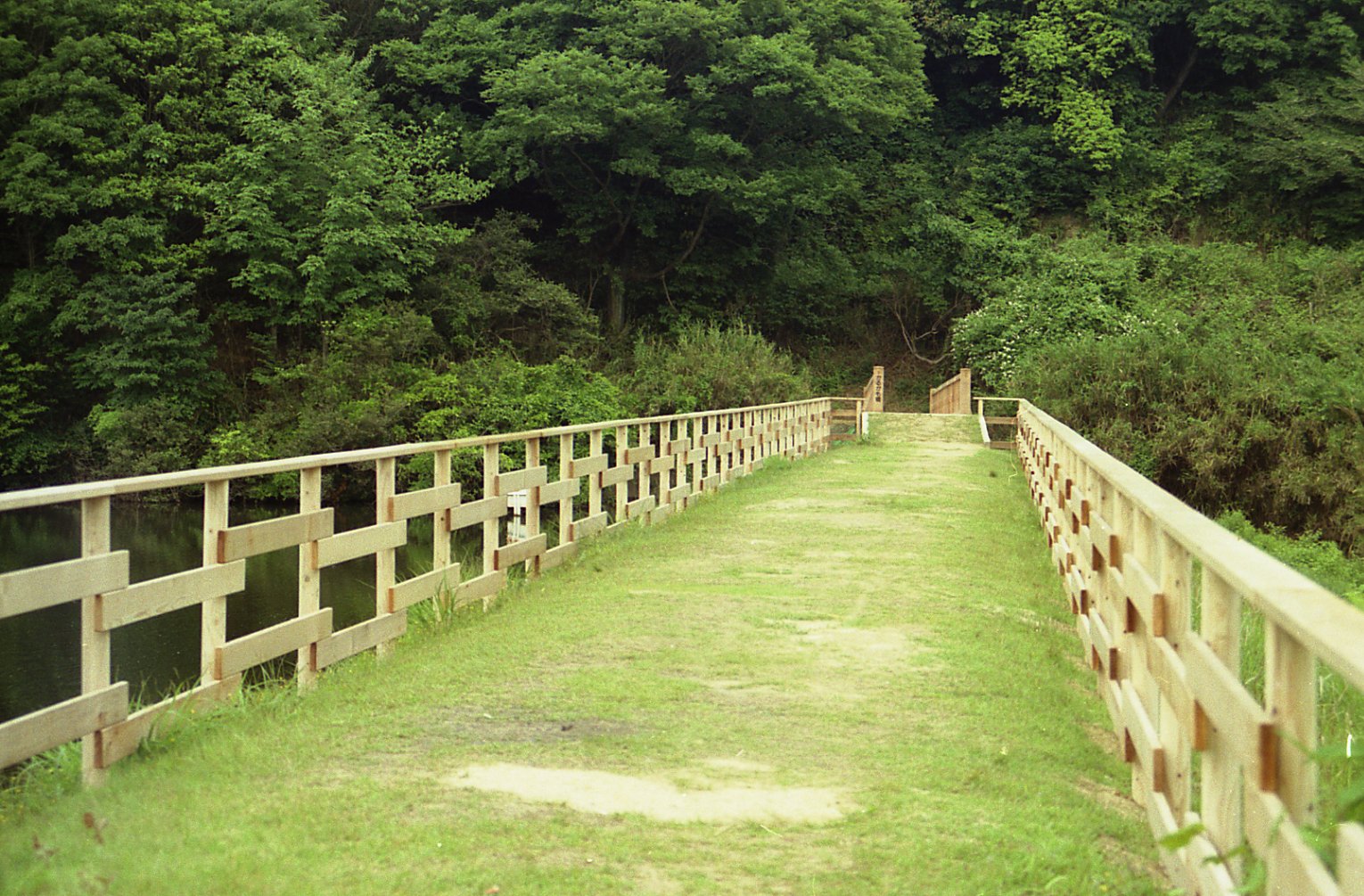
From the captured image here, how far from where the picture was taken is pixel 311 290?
1255 inches

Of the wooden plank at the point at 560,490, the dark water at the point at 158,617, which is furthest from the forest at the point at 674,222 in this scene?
the wooden plank at the point at 560,490

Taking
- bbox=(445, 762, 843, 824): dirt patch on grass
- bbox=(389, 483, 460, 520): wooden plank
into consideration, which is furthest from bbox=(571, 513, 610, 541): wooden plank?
bbox=(445, 762, 843, 824): dirt patch on grass

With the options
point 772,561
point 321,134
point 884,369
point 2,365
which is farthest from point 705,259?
point 772,561

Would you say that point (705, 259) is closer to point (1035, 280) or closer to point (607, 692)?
point (1035, 280)

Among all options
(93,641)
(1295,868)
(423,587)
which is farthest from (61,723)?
(1295,868)

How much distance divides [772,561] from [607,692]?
4.40 meters

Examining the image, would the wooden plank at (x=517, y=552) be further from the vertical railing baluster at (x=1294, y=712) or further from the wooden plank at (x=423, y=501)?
the vertical railing baluster at (x=1294, y=712)

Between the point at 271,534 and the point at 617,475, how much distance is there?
670cm

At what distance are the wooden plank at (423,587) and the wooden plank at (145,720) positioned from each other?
169 cm

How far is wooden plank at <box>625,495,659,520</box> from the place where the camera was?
1316 centimetres

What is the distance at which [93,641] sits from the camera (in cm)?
478

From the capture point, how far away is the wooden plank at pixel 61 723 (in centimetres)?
426

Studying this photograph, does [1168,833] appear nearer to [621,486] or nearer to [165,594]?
[165,594]

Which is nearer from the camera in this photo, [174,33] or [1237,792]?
[1237,792]
